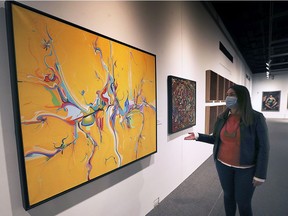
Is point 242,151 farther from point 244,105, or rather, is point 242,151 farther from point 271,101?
point 271,101

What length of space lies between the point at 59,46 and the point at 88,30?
285mm

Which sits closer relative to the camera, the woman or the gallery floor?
the woman

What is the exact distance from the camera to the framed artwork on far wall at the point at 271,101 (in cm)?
1159

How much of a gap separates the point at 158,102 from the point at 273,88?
1415cm

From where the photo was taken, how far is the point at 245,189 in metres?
1.42

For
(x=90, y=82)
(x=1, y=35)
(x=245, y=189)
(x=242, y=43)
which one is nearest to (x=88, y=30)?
(x=90, y=82)

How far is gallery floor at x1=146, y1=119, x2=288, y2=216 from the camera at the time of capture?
2004mm

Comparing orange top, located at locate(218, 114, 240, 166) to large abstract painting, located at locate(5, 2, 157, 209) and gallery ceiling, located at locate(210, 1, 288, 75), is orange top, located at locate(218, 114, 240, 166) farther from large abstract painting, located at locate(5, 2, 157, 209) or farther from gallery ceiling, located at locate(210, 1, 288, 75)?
gallery ceiling, located at locate(210, 1, 288, 75)

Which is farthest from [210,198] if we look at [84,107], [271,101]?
[271,101]

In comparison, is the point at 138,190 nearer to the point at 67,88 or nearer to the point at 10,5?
the point at 67,88

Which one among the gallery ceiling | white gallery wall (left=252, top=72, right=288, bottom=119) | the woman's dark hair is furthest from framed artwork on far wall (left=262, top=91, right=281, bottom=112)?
the woman's dark hair

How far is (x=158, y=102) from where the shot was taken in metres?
2.06

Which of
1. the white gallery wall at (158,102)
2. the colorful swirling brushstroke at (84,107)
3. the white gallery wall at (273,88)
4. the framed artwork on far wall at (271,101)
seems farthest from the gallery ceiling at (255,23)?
the framed artwork on far wall at (271,101)

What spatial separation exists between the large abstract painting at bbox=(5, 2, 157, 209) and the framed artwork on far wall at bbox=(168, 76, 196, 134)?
84 cm
